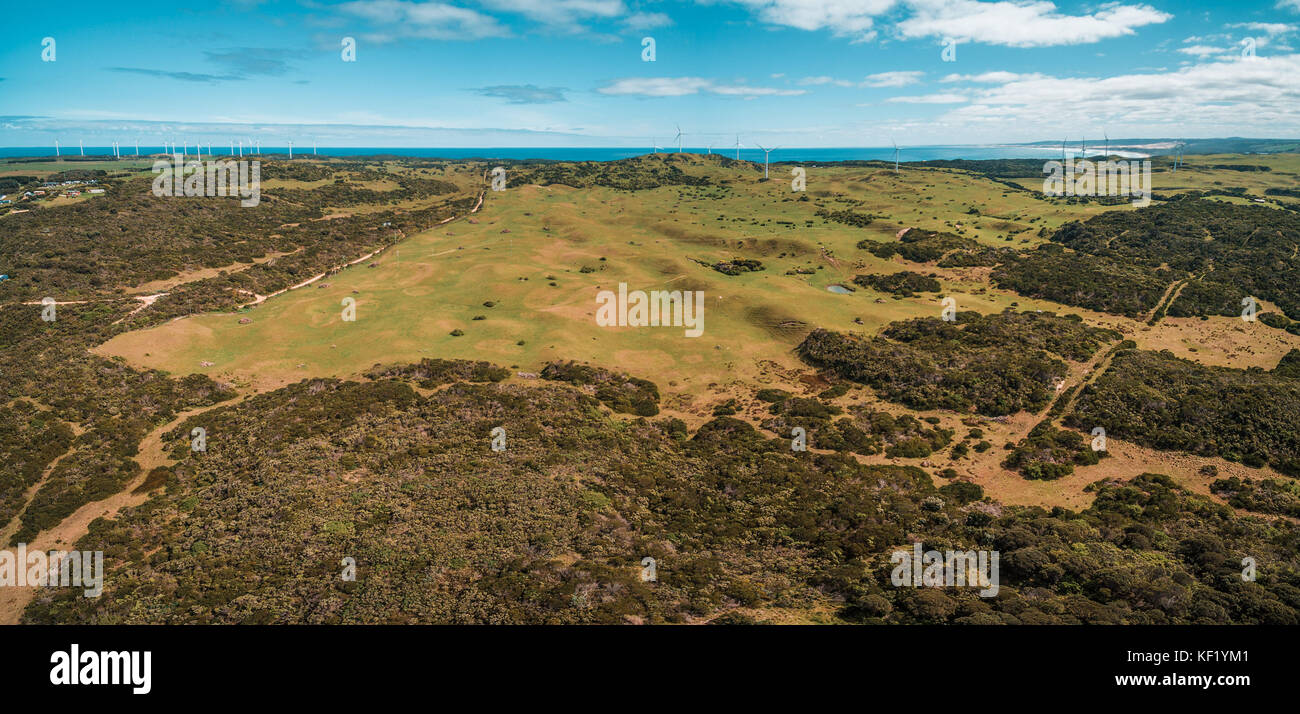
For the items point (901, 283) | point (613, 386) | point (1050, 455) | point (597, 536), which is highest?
point (901, 283)

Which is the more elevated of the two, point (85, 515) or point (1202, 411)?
point (1202, 411)

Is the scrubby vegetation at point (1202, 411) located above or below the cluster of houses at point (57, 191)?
below

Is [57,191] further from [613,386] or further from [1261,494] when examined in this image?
[1261,494]

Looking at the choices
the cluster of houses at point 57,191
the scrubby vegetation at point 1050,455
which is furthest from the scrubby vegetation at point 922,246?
the cluster of houses at point 57,191

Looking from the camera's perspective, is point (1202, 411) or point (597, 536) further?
point (1202, 411)

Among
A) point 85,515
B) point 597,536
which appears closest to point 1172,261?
point 597,536

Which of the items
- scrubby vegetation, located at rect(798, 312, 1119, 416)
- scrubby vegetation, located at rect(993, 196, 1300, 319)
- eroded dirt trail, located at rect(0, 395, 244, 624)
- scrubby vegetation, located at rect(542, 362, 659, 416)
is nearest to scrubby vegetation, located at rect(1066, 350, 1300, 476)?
scrubby vegetation, located at rect(798, 312, 1119, 416)

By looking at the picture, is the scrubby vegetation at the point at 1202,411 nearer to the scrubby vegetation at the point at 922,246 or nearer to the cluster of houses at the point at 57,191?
the scrubby vegetation at the point at 922,246

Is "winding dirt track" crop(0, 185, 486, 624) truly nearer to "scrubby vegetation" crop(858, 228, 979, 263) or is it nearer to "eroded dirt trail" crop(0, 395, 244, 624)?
"eroded dirt trail" crop(0, 395, 244, 624)
